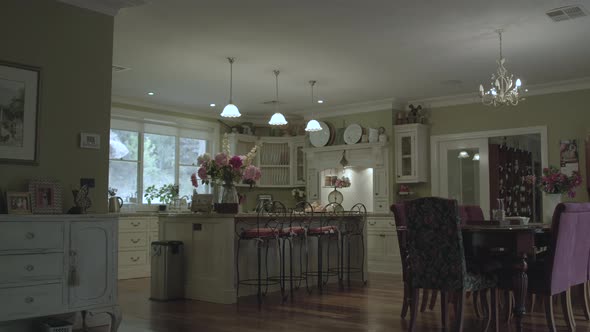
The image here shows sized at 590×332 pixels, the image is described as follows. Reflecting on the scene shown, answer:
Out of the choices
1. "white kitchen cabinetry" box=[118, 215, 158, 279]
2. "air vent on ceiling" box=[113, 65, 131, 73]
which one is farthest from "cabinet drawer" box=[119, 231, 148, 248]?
"air vent on ceiling" box=[113, 65, 131, 73]

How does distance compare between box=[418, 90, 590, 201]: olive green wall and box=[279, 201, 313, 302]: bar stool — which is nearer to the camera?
box=[279, 201, 313, 302]: bar stool

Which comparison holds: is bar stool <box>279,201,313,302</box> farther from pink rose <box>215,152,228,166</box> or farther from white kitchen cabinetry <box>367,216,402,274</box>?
white kitchen cabinetry <box>367,216,402,274</box>

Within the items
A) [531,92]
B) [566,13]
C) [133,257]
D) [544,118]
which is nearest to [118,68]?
[133,257]

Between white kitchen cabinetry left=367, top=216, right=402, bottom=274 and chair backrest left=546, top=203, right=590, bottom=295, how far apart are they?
4.37 meters

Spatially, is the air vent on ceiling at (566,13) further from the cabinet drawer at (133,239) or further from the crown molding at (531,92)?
the cabinet drawer at (133,239)

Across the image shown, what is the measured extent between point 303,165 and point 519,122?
3929 mm

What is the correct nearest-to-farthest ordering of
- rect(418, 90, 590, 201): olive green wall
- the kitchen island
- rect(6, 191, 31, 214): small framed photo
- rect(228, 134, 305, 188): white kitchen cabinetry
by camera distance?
rect(6, 191, 31, 214): small framed photo, the kitchen island, rect(418, 90, 590, 201): olive green wall, rect(228, 134, 305, 188): white kitchen cabinetry

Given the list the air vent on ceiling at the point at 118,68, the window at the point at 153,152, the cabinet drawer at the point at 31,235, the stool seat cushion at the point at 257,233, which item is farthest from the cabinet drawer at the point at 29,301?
the window at the point at 153,152

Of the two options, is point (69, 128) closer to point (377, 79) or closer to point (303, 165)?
point (377, 79)

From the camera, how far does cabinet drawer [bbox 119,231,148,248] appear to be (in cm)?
834

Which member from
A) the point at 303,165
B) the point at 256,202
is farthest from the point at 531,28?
the point at 256,202

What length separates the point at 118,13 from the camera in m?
5.18

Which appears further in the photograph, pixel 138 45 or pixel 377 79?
pixel 377 79

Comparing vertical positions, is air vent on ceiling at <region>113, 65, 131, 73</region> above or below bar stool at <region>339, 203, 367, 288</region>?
above
